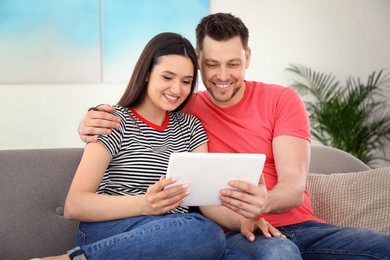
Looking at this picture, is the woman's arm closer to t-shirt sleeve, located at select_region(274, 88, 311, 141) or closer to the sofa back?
the sofa back

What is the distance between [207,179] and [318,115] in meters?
3.42

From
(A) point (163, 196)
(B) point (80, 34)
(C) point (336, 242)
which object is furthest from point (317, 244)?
(B) point (80, 34)

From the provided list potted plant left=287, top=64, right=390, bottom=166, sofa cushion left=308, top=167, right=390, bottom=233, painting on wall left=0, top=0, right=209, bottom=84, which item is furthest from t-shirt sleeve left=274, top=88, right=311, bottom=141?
potted plant left=287, top=64, right=390, bottom=166

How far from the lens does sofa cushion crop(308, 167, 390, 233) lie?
A: 2342 millimetres

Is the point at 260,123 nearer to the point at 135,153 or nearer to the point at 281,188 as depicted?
the point at 281,188

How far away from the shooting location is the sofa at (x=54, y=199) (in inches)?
83.4

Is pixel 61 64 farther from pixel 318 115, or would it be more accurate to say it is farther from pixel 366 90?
pixel 366 90

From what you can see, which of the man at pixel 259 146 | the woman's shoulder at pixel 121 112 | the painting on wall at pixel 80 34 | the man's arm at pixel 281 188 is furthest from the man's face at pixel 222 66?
the painting on wall at pixel 80 34

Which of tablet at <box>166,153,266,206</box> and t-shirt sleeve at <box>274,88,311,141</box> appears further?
t-shirt sleeve at <box>274,88,311,141</box>

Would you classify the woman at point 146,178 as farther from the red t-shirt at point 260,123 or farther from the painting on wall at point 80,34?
the painting on wall at point 80,34

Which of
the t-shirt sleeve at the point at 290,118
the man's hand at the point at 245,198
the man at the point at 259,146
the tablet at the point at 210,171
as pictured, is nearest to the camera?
the tablet at the point at 210,171

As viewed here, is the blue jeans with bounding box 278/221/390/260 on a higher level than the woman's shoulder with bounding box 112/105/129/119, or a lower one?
lower

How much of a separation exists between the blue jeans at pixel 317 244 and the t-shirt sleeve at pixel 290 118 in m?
0.35

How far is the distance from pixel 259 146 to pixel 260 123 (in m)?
0.09
